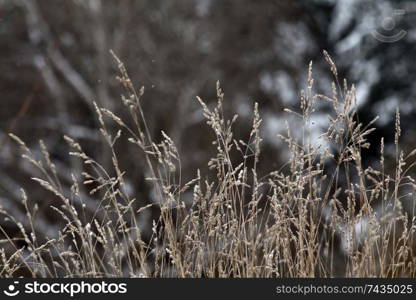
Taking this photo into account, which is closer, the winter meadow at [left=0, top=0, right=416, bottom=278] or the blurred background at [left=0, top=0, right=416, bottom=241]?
the winter meadow at [left=0, top=0, right=416, bottom=278]

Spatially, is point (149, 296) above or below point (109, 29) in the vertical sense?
below

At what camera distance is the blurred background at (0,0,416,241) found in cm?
1215

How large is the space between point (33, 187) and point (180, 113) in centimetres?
276

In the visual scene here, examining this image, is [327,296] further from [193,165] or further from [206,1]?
[206,1]

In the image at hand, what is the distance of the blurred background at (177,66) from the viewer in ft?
39.9

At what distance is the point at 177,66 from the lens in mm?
12969

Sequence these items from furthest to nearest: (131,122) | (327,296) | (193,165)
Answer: (131,122) < (193,165) < (327,296)

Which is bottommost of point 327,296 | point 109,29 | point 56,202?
point 327,296

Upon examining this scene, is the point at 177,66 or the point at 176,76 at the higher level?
the point at 177,66

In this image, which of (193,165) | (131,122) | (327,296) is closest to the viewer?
(327,296)

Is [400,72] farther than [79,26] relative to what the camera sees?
No

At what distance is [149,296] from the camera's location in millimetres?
2764

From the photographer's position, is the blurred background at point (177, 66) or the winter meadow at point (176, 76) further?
the blurred background at point (177, 66)

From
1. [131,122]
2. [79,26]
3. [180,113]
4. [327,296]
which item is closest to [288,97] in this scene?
[180,113]
